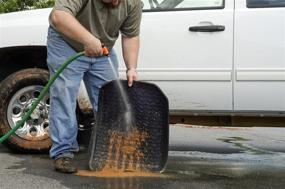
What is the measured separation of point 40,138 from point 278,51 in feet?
7.44

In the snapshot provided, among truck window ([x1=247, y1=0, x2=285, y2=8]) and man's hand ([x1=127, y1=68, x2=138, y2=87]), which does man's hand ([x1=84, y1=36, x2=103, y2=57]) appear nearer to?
man's hand ([x1=127, y1=68, x2=138, y2=87])

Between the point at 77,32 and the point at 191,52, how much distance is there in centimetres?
137

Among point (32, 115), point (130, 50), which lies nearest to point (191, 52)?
point (130, 50)

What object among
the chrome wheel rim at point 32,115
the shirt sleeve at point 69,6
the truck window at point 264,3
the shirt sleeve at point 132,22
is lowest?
the chrome wheel rim at point 32,115

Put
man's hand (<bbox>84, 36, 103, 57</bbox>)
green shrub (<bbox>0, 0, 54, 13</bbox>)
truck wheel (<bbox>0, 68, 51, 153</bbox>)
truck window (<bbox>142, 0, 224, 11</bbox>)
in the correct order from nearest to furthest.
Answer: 1. man's hand (<bbox>84, 36, 103, 57</bbox>)
2. truck window (<bbox>142, 0, 224, 11</bbox>)
3. truck wheel (<bbox>0, 68, 51, 153</bbox>)
4. green shrub (<bbox>0, 0, 54, 13</bbox>)

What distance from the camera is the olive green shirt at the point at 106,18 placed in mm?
4442

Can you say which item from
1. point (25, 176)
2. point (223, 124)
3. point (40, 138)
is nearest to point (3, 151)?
point (40, 138)

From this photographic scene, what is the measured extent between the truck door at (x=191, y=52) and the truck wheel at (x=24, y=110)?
A: 98 cm

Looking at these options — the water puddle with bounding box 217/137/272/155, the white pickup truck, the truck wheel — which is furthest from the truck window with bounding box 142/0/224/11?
the water puddle with bounding box 217/137/272/155

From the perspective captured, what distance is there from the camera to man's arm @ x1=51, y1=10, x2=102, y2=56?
416 cm

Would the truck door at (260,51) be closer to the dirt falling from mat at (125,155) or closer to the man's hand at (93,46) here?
the dirt falling from mat at (125,155)

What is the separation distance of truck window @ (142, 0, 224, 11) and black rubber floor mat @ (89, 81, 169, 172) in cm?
105

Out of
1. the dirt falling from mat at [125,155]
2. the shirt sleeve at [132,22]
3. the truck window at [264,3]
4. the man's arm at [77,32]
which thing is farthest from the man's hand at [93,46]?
the truck window at [264,3]

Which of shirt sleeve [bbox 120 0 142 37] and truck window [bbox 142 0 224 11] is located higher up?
shirt sleeve [bbox 120 0 142 37]
